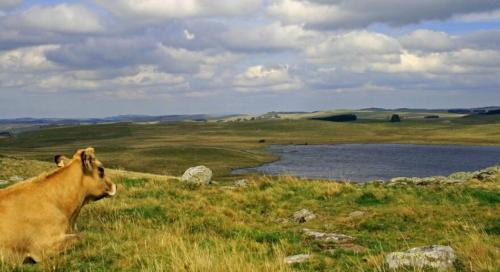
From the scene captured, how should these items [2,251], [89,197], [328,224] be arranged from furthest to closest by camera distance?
[328,224]
[89,197]
[2,251]

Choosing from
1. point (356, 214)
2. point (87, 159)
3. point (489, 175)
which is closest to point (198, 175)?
point (356, 214)

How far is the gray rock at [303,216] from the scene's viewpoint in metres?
14.9

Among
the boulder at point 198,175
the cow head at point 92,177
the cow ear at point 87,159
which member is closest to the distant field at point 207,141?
the boulder at point 198,175

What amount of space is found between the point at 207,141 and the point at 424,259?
14436 centimetres

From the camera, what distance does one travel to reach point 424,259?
23.9 feet

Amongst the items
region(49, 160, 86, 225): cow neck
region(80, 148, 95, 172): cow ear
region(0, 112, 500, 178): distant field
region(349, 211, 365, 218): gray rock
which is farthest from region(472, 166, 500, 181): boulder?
region(0, 112, 500, 178): distant field

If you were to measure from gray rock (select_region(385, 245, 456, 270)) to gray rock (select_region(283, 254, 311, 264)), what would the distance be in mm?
1374

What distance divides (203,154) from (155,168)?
15406mm

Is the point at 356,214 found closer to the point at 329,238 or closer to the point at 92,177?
the point at 329,238

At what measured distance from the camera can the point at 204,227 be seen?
40.2ft

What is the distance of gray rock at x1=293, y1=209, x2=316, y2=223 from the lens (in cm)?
1490

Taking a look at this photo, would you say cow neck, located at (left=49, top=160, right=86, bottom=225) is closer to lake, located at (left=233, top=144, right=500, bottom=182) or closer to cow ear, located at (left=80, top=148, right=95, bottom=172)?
cow ear, located at (left=80, top=148, right=95, bottom=172)

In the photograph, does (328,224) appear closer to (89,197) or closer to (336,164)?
(89,197)

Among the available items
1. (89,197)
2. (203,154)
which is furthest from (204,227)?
(203,154)
